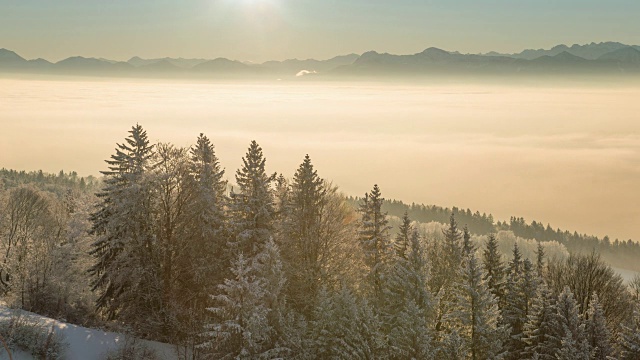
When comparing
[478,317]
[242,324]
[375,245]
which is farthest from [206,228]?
[478,317]

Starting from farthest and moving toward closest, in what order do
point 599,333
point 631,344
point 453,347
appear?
point 599,333 → point 631,344 → point 453,347

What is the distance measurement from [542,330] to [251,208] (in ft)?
77.0

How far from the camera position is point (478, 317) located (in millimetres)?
35156

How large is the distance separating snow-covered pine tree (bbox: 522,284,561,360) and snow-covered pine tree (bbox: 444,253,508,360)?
410cm

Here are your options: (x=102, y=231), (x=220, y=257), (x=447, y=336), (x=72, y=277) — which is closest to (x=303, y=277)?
(x=220, y=257)

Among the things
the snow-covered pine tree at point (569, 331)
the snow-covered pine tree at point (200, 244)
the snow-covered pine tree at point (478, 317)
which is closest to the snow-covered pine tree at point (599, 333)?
the snow-covered pine tree at point (569, 331)

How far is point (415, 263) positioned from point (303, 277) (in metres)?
8.53

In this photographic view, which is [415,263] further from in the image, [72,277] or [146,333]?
[72,277]

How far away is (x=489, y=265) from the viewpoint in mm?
46562

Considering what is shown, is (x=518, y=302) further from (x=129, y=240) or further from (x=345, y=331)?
(x=129, y=240)

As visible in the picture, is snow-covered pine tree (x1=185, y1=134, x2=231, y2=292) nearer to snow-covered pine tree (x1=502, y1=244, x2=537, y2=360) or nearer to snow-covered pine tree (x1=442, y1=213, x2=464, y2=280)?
snow-covered pine tree (x1=442, y1=213, x2=464, y2=280)

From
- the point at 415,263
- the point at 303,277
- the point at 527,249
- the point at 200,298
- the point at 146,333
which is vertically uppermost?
the point at 415,263

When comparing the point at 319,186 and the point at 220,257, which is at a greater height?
the point at 319,186

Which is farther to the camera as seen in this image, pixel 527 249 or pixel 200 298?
pixel 527 249
